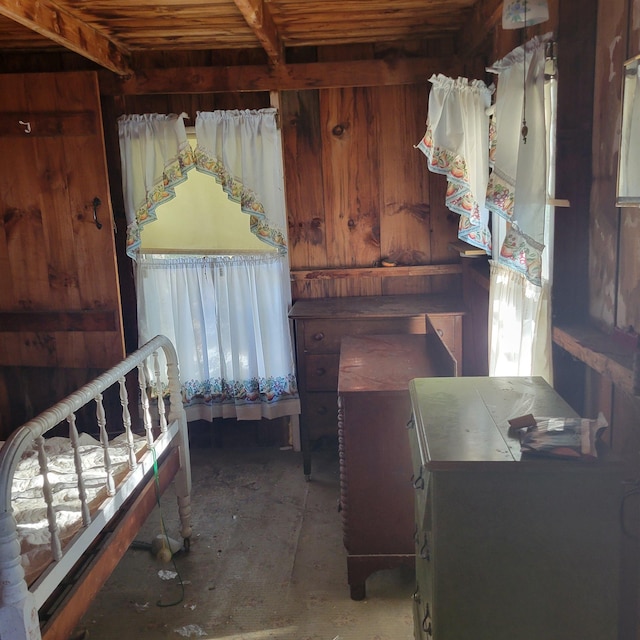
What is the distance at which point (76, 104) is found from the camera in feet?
10.4

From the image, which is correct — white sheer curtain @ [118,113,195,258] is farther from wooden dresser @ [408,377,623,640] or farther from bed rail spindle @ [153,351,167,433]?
wooden dresser @ [408,377,623,640]

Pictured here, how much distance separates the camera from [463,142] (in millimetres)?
2588

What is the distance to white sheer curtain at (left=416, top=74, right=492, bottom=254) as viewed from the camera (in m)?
2.57

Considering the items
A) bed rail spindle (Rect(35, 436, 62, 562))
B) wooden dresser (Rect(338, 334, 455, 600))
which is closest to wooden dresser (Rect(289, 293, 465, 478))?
wooden dresser (Rect(338, 334, 455, 600))

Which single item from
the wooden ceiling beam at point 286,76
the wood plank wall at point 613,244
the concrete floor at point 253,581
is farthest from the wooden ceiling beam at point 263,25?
the concrete floor at point 253,581

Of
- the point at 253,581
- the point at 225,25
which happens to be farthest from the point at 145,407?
the point at 225,25

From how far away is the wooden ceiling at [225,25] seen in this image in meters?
2.54

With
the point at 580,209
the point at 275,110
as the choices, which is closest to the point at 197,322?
the point at 275,110

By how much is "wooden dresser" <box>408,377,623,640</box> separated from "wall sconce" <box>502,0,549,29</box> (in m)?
1.21

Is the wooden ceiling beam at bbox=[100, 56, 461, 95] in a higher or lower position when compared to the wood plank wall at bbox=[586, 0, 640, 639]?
higher

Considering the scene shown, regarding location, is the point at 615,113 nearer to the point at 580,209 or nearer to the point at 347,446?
the point at 580,209

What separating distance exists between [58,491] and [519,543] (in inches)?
57.6

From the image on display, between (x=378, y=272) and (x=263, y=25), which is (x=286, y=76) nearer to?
(x=263, y=25)

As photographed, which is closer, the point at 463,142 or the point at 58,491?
the point at 58,491
